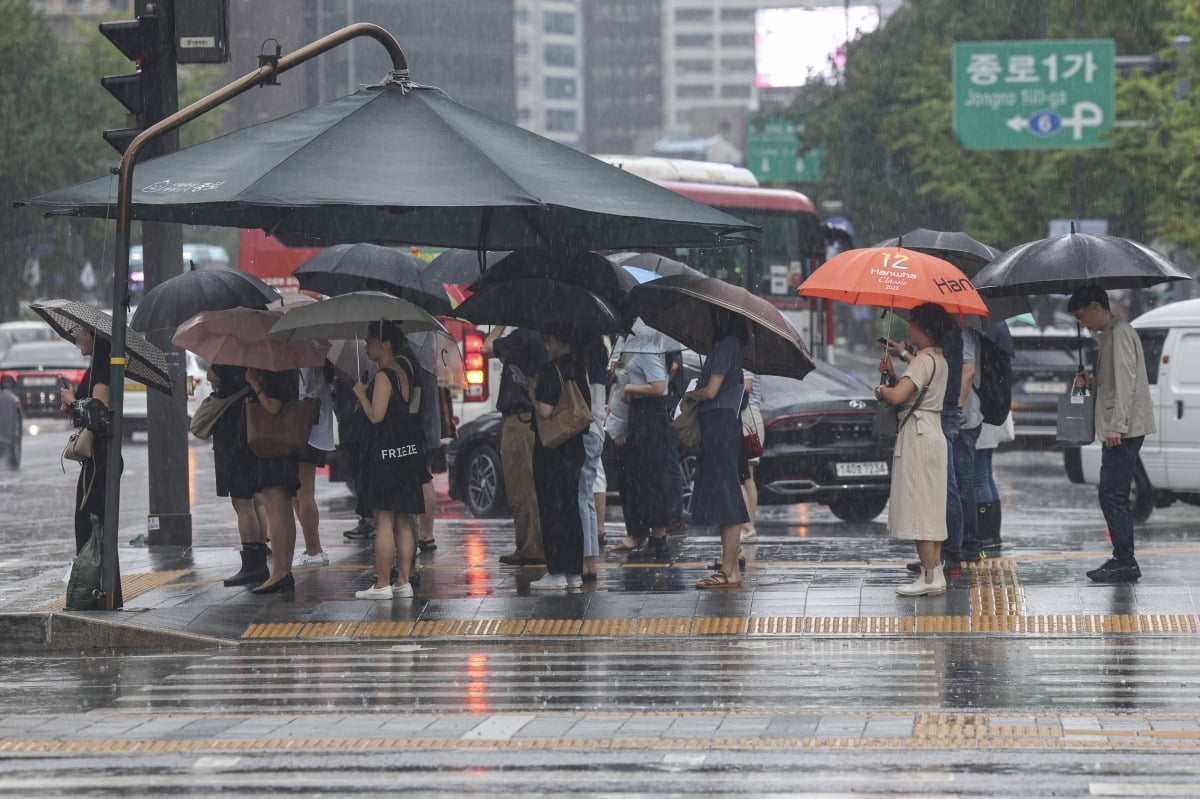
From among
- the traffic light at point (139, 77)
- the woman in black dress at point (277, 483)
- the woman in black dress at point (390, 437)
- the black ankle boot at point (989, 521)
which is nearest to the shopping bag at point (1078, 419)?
the black ankle boot at point (989, 521)

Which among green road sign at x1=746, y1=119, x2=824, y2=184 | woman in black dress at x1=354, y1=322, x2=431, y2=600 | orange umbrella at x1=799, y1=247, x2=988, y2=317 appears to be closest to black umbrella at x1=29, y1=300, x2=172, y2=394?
woman in black dress at x1=354, y1=322, x2=431, y2=600

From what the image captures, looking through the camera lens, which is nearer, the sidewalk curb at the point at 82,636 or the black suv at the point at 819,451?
the sidewalk curb at the point at 82,636

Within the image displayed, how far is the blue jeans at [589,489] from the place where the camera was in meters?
12.1

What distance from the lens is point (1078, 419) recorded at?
1205 cm

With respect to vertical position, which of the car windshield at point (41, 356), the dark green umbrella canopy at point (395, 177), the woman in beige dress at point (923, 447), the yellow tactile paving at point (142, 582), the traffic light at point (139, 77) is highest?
the traffic light at point (139, 77)

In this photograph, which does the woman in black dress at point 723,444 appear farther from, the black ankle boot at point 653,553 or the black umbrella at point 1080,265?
the black umbrella at point 1080,265

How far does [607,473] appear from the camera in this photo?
55.0ft

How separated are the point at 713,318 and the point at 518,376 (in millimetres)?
1448

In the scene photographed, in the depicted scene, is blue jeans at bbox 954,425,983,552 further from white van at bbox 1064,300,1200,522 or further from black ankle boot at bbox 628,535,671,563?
white van at bbox 1064,300,1200,522

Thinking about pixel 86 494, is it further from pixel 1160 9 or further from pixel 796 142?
pixel 796 142

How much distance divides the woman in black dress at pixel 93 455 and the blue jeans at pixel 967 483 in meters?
5.21

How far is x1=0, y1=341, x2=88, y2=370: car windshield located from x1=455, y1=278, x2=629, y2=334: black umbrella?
81.0 feet

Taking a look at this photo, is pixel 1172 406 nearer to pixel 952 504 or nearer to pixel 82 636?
pixel 952 504

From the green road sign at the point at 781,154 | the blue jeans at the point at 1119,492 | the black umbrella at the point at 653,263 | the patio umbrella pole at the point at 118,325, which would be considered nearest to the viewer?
the patio umbrella pole at the point at 118,325
